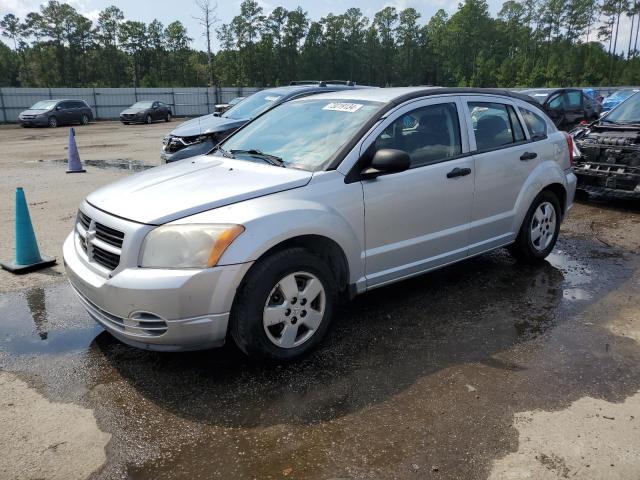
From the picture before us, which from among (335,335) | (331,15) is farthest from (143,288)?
(331,15)

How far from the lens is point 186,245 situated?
10.4 feet

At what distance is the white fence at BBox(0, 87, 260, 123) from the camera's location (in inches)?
1353

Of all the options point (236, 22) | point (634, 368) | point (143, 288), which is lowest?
point (634, 368)

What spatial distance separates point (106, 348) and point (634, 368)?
3634 millimetres

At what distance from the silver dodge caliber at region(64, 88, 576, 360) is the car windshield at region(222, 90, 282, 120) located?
19.5 feet

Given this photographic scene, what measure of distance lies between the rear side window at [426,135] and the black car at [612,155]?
401 centimetres

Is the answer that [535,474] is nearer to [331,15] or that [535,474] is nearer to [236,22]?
[236,22]

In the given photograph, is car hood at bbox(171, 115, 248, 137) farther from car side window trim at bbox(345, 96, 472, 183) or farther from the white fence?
the white fence

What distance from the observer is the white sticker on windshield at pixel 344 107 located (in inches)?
169

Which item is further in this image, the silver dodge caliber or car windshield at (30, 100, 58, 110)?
car windshield at (30, 100, 58, 110)

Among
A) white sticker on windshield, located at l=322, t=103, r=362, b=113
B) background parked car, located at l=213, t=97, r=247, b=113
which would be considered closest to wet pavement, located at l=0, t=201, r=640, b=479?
white sticker on windshield, located at l=322, t=103, r=362, b=113

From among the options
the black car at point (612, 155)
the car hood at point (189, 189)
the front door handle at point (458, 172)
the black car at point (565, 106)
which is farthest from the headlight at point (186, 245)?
the black car at point (565, 106)

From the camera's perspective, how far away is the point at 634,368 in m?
3.60

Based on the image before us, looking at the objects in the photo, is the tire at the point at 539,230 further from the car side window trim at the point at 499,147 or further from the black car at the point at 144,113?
the black car at the point at 144,113
